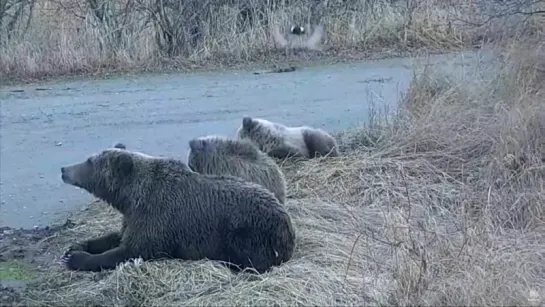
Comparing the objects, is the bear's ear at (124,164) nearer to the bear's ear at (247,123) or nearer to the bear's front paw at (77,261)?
the bear's front paw at (77,261)

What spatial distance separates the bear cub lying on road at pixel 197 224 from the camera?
6297 mm

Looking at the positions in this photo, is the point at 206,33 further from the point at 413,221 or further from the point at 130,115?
the point at 413,221

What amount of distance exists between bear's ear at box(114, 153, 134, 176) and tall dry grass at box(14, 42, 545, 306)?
2.56ft

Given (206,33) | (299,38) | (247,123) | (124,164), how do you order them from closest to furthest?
1. (124,164)
2. (247,123)
3. (206,33)
4. (299,38)

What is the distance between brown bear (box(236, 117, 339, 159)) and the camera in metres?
9.53

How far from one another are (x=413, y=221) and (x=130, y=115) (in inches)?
240

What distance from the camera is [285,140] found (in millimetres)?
9648

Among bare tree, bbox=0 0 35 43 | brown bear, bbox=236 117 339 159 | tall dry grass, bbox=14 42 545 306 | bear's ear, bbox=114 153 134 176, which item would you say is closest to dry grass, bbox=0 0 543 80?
bare tree, bbox=0 0 35 43

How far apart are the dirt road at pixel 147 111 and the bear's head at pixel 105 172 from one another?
4.35 feet

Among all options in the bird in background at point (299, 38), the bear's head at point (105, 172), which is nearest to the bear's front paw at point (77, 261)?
the bear's head at point (105, 172)

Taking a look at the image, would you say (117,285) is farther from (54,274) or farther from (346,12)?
(346,12)

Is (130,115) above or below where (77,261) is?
below

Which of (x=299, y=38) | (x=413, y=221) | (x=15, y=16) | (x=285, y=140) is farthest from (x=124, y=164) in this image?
(x=299, y=38)

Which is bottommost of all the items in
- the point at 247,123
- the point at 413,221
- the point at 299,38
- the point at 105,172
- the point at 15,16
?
the point at 413,221
